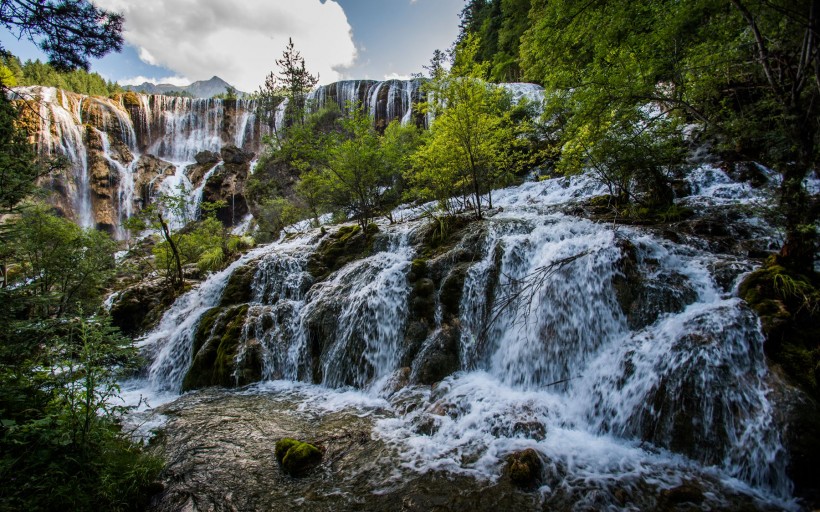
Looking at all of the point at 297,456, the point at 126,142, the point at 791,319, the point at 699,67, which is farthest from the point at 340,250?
the point at 126,142

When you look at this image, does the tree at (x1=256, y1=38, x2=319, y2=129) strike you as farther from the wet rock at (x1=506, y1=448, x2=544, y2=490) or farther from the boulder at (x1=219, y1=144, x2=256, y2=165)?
the wet rock at (x1=506, y1=448, x2=544, y2=490)

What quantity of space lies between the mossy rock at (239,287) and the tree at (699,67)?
10962 mm

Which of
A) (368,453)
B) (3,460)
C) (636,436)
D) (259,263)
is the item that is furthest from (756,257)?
(259,263)

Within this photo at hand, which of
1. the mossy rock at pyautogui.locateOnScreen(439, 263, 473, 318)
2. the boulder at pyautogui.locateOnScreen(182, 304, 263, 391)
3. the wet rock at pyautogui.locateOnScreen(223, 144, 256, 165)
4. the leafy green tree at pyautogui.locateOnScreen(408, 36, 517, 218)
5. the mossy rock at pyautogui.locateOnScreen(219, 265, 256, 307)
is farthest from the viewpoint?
the wet rock at pyautogui.locateOnScreen(223, 144, 256, 165)

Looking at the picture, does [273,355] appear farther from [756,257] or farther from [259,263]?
[756,257]

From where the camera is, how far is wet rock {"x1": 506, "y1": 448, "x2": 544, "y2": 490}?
3.84 m

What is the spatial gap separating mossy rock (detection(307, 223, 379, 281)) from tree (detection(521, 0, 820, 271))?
25.1ft

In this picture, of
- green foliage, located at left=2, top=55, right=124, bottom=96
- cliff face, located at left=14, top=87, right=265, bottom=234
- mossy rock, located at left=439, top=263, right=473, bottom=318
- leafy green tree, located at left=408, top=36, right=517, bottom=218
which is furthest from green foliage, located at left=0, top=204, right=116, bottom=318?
green foliage, located at left=2, top=55, right=124, bottom=96

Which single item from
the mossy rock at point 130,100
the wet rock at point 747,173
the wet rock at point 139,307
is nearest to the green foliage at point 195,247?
the wet rock at point 139,307

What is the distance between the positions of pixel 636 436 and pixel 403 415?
347 cm

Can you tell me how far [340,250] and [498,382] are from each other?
789 centimetres

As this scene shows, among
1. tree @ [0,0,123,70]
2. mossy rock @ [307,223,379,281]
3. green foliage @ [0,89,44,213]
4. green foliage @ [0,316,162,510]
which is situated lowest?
green foliage @ [0,316,162,510]

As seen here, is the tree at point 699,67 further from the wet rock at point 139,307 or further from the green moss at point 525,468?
the wet rock at point 139,307

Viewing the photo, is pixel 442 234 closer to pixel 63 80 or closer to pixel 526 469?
pixel 526 469
